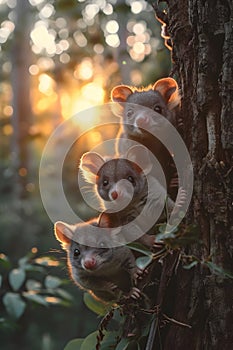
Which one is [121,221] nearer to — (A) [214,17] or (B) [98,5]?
(A) [214,17]

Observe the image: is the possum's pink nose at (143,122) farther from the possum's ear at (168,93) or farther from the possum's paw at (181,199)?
the possum's paw at (181,199)

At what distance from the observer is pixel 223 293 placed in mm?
1586

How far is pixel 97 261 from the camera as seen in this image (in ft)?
7.76

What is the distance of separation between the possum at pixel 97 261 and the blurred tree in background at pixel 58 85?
0.16m

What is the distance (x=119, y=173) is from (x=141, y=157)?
0.59ft

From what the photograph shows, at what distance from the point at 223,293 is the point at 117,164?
111cm

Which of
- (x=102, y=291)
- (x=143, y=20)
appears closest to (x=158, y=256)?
(x=102, y=291)

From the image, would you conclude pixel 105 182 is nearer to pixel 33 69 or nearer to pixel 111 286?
pixel 111 286

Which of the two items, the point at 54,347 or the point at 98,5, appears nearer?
the point at 98,5

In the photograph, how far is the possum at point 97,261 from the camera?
88.6 inches

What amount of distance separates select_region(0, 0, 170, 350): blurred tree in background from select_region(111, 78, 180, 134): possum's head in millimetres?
508

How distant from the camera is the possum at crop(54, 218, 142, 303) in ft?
7.38

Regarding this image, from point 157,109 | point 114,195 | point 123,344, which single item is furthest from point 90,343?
point 157,109

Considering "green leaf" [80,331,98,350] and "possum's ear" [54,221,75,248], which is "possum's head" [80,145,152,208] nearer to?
"possum's ear" [54,221,75,248]
